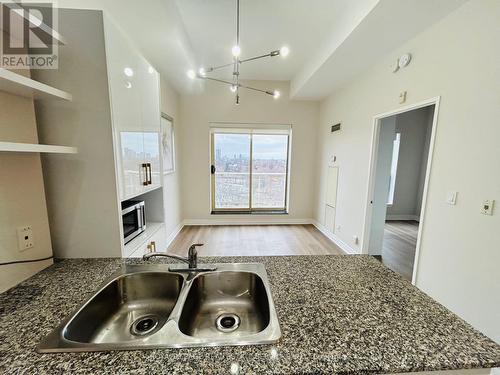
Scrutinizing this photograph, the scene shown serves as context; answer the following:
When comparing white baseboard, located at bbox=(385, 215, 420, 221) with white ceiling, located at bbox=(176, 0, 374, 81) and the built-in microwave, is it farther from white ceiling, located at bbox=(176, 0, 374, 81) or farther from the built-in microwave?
the built-in microwave

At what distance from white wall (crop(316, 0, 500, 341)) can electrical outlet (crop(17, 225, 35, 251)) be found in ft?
9.39

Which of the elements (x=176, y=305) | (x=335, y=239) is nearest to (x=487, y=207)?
(x=176, y=305)

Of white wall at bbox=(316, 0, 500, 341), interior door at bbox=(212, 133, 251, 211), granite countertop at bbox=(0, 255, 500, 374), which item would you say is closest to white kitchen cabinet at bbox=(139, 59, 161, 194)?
granite countertop at bbox=(0, 255, 500, 374)

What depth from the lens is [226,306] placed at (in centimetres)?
110

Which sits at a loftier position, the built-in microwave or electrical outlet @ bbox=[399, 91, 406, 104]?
electrical outlet @ bbox=[399, 91, 406, 104]

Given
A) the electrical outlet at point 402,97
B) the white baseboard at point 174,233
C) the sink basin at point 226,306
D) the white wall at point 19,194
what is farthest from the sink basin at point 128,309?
the electrical outlet at point 402,97

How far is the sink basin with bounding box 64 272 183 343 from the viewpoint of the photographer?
0.90 m

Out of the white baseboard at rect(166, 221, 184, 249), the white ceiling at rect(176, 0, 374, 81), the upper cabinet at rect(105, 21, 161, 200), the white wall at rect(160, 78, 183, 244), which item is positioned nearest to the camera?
Result: the upper cabinet at rect(105, 21, 161, 200)

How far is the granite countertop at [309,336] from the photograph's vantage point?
2.01 feet

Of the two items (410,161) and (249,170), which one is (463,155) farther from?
(410,161)

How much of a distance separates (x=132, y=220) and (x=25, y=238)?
2.22 ft

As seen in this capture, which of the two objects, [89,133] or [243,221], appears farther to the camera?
[243,221]

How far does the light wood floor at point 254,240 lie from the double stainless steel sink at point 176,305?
2.31m

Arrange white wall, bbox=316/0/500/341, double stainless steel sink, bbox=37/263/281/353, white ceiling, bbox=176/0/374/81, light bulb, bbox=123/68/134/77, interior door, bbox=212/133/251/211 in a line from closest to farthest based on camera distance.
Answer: double stainless steel sink, bbox=37/263/281/353, light bulb, bbox=123/68/134/77, white wall, bbox=316/0/500/341, white ceiling, bbox=176/0/374/81, interior door, bbox=212/133/251/211
